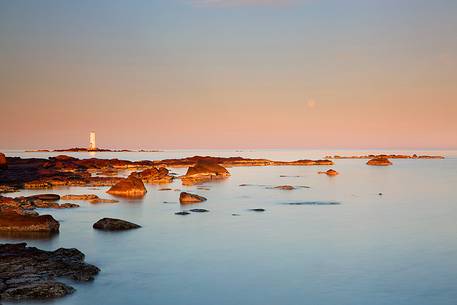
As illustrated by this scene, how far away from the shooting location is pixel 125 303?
12570 mm

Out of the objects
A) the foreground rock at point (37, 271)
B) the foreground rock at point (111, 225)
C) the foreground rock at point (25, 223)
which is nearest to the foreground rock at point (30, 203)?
the foreground rock at point (25, 223)

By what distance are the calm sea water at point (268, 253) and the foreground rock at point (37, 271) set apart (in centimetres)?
47

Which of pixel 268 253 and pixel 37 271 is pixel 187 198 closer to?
pixel 268 253

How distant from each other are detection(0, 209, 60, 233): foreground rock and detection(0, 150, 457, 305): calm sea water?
3.38 feet

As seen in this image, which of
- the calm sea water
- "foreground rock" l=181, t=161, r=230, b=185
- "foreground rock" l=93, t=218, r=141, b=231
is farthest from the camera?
"foreground rock" l=181, t=161, r=230, b=185

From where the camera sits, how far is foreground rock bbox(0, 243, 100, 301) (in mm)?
12000

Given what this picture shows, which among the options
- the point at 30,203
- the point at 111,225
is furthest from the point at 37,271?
the point at 30,203

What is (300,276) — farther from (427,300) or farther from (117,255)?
(117,255)

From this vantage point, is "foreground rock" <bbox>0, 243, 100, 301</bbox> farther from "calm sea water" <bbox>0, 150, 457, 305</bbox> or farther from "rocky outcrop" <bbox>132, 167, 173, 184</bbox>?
"rocky outcrop" <bbox>132, 167, 173, 184</bbox>

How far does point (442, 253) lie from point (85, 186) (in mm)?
35544

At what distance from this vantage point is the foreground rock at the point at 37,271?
39.4 ft

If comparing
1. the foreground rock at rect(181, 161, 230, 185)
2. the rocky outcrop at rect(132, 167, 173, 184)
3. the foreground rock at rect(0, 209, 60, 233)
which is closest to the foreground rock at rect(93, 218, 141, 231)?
the foreground rock at rect(0, 209, 60, 233)

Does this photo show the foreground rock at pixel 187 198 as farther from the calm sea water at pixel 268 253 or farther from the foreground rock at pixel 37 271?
the foreground rock at pixel 37 271

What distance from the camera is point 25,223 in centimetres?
2119
